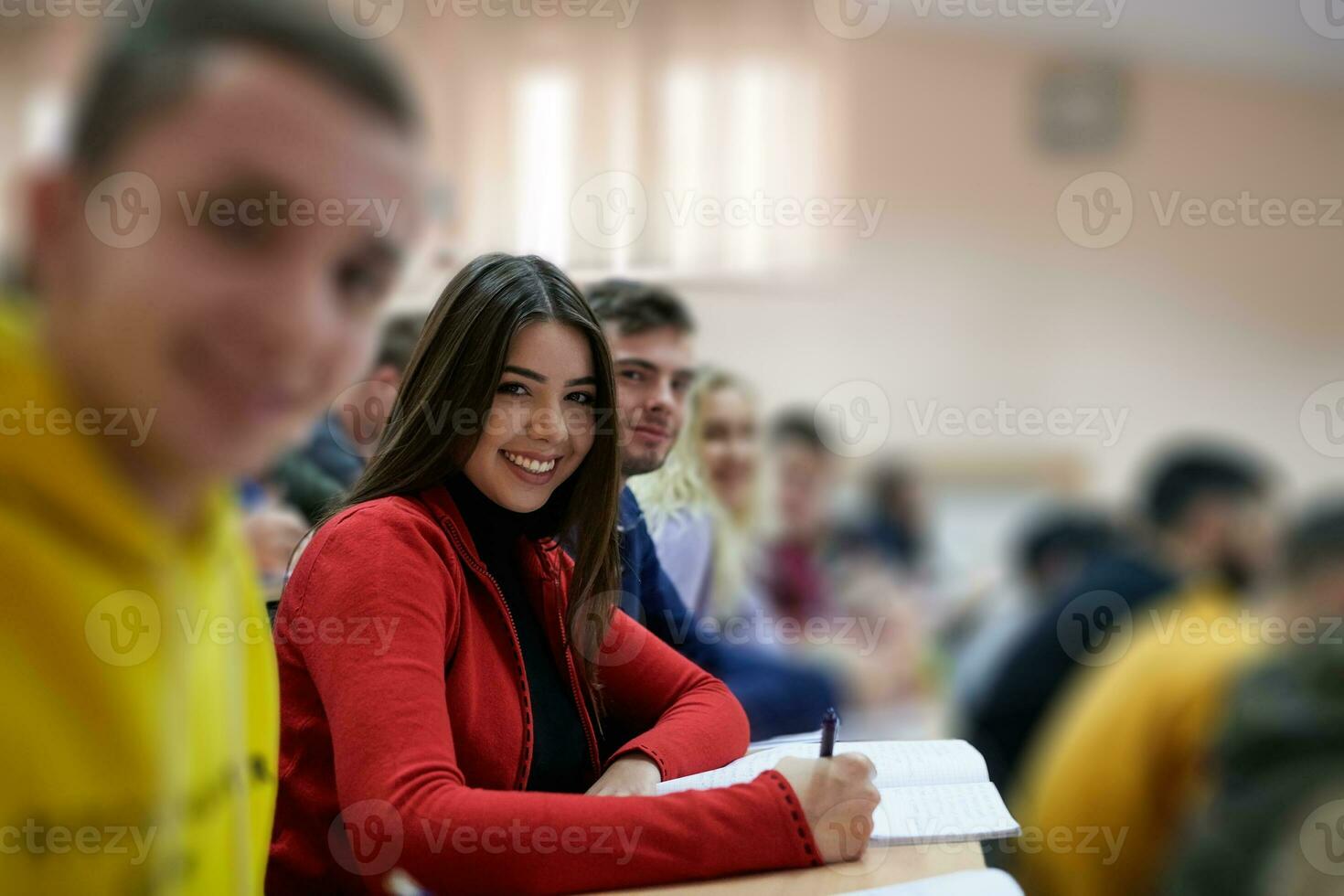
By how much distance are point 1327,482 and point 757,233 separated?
0.73 metres

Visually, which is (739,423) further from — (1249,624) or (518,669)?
(1249,624)

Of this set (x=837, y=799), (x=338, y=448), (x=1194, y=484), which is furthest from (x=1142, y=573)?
(x=338, y=448)

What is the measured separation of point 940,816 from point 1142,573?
0.85 feet

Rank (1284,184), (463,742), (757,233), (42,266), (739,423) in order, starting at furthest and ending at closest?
(757,233) < (739,423) < (1284,184) < (463,742) < (42,266)

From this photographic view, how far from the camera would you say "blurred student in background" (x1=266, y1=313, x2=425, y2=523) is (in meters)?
1.02

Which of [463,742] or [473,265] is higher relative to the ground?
[473,265]

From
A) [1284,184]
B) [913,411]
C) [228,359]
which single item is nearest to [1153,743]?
[228,359]

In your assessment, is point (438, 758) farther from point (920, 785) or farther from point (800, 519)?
point (800, 519)

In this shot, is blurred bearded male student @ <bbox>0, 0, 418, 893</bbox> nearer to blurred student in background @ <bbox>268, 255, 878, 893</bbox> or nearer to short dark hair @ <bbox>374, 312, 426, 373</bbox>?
blurred student in background @ <bbox>268, 255, 878, 893</bbox>

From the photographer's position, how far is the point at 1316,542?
58 cm

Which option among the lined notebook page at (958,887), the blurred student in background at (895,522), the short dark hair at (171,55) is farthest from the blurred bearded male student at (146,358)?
the blurred student in background at (895,522)

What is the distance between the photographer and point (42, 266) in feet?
1.41

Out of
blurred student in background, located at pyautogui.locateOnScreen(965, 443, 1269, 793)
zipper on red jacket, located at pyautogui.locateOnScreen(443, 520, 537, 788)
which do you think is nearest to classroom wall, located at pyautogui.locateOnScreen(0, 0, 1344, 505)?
blurred student in background, located at pyautogui.locateOnScreen(965, 443, 1269, 793)

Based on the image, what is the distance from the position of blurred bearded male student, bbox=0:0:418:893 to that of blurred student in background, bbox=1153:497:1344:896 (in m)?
0.52
